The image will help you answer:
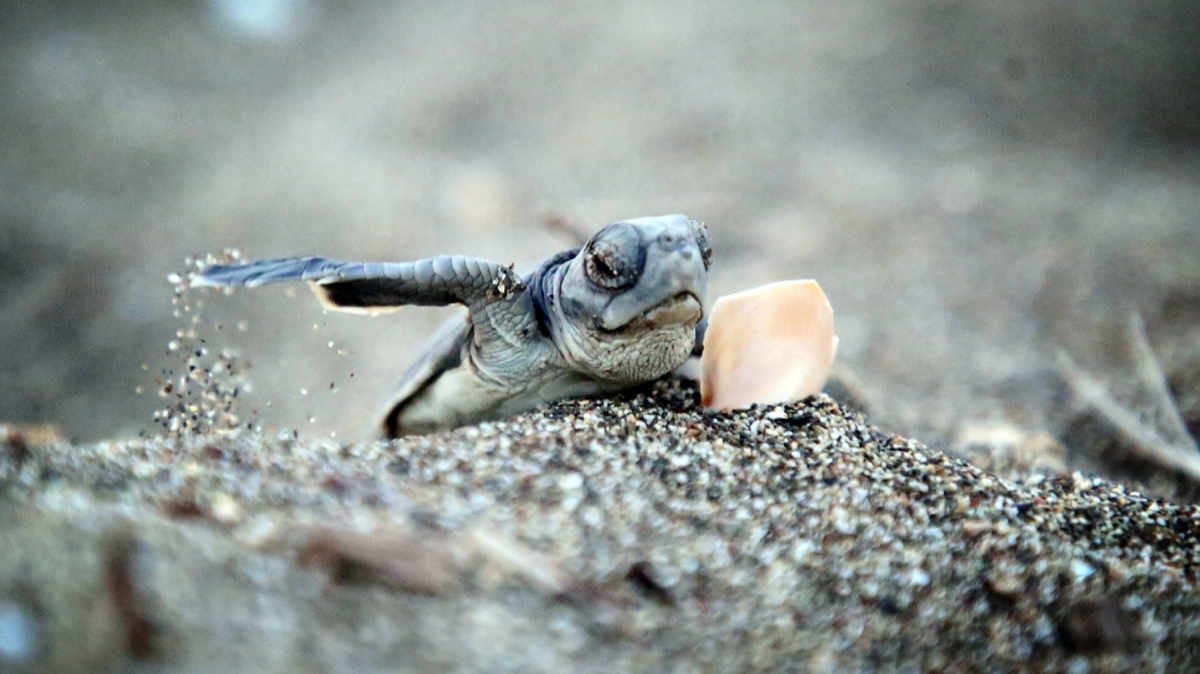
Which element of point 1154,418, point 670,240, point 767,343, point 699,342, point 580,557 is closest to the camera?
point 580,557

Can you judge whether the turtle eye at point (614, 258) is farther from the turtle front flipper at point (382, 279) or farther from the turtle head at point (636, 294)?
the turtle front flipper at point (382, 279)

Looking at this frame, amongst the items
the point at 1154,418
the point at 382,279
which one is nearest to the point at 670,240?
the point at 382,279

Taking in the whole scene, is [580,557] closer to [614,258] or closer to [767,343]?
[614,258]

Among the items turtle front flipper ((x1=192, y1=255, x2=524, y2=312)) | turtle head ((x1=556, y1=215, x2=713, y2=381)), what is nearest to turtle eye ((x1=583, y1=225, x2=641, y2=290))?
turtle head ((x1=556, y1=215, x2=713, y2=381))

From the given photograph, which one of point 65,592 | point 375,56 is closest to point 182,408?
point 65,592

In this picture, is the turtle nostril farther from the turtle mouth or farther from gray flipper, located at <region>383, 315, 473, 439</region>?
gray flipper, located at <region>383, 315, 473, 439</region>

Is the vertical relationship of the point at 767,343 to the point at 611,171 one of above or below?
below

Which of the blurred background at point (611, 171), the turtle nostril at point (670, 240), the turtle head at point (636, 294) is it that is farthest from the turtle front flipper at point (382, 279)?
the blurred background at point (611, 171)
